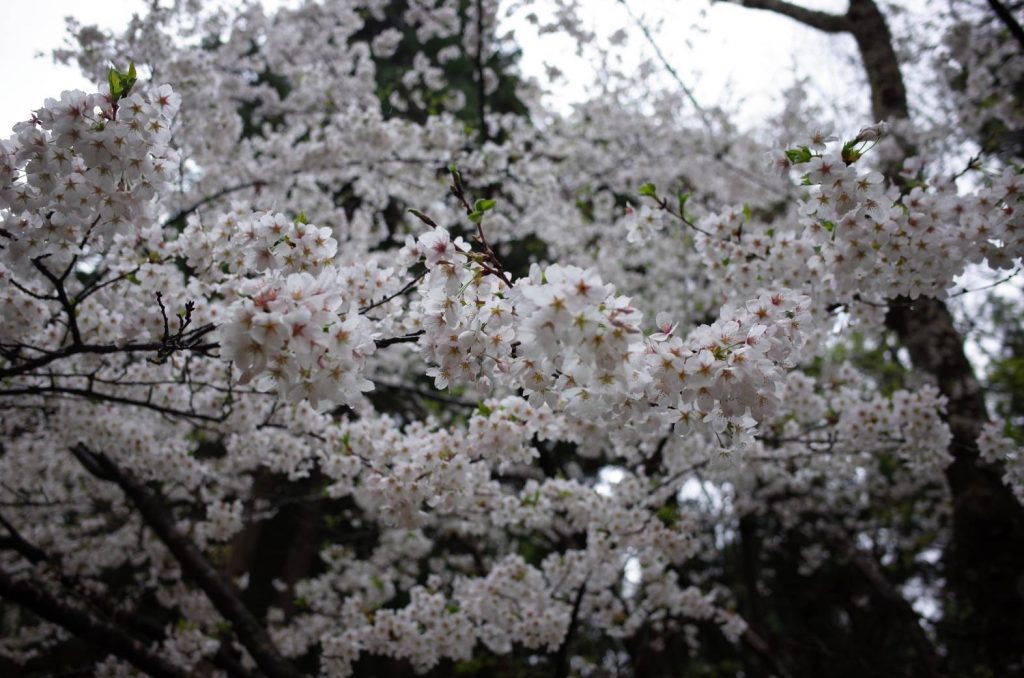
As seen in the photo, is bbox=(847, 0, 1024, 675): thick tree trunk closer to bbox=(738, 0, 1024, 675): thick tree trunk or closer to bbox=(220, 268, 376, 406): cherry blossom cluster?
bbox=(738, 0, 1024, 675): thick tree trunk

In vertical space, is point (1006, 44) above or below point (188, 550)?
above

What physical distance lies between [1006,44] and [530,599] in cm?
828

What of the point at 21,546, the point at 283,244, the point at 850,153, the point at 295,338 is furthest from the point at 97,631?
the point at 850,153

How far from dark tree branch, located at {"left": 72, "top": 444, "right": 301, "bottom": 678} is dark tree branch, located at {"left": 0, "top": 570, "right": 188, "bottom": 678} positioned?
0.56m

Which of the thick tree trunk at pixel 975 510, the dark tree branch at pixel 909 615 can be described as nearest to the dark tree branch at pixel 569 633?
the thick tree trunk at pixel 975 510

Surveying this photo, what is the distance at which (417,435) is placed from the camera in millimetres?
3871

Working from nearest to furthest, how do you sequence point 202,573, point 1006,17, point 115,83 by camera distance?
point 115,83, point 1006,17, point 202,573

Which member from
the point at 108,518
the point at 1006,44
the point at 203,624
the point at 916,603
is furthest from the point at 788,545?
the point at 108,518

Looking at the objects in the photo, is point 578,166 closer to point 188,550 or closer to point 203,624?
point 188,550

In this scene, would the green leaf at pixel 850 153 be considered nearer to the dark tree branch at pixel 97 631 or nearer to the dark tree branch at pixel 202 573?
the dark tree branch at pixel 202 573

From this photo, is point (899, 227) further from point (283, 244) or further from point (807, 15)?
point (807, 15)

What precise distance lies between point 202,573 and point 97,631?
2.79 feet

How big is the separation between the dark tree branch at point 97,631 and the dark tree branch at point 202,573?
56 centimetres

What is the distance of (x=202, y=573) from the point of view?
4926 millimetres
